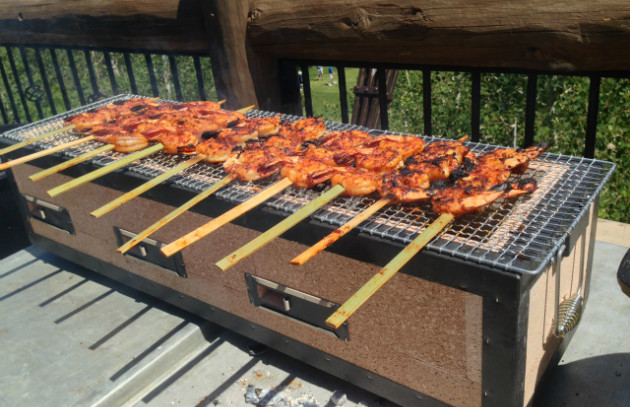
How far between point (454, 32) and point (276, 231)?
6.49 feet

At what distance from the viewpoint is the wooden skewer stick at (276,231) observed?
1.96m

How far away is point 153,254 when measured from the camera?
140 inches

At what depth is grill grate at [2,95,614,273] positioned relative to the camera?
2018mm

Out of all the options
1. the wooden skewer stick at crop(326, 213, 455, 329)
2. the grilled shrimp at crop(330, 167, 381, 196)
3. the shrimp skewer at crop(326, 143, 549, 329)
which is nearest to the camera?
the wooden skewer stick at crop(326, 213, 455, 329)

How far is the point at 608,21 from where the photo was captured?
2.76 meters

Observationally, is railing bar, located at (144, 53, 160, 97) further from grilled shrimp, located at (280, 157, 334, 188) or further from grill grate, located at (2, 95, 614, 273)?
grilled shrimp, located at (280, 157, 334, 188)

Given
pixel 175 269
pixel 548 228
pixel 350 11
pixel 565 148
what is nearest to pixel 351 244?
pixel 548 228

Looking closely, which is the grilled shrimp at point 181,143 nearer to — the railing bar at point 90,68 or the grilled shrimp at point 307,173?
the grilled shrimp at point 307,173

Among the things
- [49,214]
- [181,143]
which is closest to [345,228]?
[181,143]

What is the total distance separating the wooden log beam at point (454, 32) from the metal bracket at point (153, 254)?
1.93m

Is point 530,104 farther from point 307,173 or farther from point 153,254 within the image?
point 153,254

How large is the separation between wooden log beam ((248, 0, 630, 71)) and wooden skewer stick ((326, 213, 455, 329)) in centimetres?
148

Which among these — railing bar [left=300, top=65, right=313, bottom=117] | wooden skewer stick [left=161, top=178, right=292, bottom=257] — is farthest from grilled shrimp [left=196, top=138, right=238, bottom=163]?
railing bar [left=300, top=65, right=313, bottom=117]

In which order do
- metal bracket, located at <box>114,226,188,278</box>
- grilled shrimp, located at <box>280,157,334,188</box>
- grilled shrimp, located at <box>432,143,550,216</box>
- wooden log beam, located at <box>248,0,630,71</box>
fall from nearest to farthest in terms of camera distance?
1. grilled shrimp, located at <box>432,143,550,216</box>
2. grilled shrimp, located at <box>280,157,334,188</box>
3. wooden log beam, located at <box>248,0,630,71</box>
4. metal bracket, located at <box>114,226,188,278</box>
